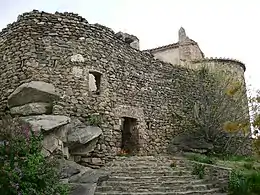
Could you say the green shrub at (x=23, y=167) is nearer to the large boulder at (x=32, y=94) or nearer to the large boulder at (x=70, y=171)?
the large boulder at (x=70, y=171)

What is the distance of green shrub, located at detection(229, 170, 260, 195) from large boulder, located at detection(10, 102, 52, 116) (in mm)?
5263

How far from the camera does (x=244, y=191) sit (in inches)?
340

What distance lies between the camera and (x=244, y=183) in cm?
874

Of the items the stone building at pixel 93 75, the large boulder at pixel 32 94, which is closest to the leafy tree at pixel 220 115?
the stone building at pixel 93 75

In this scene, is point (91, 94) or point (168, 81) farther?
point (168, 81)

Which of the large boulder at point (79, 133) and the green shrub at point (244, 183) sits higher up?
the large boulder at point (79, 133)

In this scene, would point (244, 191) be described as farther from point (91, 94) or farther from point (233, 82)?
point (233, 82)

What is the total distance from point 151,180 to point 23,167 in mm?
3567

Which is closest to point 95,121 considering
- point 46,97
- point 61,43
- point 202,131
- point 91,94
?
point 91,94

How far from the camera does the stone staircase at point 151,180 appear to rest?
27.5 feet

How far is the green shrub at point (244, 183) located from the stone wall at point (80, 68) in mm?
3818

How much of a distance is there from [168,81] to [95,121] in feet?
16.3

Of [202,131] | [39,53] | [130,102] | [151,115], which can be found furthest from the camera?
[202,131]

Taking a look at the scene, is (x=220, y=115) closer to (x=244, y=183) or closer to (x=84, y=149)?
(x=244, y=183)
